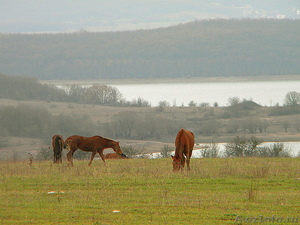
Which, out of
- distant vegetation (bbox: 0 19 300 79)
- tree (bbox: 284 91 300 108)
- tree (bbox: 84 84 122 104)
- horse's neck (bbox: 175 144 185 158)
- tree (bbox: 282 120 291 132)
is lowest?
tree (bbox: 282 120 291 132)

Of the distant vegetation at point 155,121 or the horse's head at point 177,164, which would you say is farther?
the distant vegetation at point 155,121

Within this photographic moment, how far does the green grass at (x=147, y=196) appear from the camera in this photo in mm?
7832

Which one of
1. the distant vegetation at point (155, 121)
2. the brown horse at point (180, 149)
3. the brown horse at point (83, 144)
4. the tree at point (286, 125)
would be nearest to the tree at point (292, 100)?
the distant vegetation at point (155, 121)

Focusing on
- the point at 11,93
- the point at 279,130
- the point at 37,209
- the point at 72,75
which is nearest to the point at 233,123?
the point at 279,130

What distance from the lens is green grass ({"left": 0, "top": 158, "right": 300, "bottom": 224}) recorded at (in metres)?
7.83

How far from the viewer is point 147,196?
386 inches

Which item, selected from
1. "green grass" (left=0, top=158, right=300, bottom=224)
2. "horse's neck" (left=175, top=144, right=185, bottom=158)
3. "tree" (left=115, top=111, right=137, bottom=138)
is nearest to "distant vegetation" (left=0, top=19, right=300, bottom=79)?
"tree" (left=115, top=111, right=137, bottom=138)

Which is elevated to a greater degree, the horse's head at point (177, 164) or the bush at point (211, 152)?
the horse's head at point (177, 164)

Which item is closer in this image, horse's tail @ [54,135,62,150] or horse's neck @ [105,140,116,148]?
horse's neck @ [105,140,116,148]

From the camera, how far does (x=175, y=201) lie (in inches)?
358

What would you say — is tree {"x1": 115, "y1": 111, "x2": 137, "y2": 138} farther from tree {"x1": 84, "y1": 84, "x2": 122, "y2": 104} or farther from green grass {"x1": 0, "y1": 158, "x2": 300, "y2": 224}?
green grass {"x1": 0, "y1": 158, "x2": 300, "y2": 224}

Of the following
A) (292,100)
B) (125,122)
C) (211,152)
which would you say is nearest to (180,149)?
(211,152)

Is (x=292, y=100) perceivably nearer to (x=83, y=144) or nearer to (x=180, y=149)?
(x=83, y=144)

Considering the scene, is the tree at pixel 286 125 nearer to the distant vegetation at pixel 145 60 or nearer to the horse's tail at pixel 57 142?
the horse's tail at pixel 57 142
